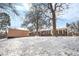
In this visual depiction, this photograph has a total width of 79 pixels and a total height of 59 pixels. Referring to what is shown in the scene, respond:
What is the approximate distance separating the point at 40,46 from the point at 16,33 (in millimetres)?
227

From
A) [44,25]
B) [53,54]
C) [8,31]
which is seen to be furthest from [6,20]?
[53,54]

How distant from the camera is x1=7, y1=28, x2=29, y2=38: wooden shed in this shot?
5.28 feet

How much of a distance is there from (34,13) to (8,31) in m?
0.27

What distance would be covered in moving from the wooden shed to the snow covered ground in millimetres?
33

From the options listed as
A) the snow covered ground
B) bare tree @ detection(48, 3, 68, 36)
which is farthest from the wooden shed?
bare tree @ detection(48, 3, 68, 36)

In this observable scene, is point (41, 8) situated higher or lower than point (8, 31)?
→ higher

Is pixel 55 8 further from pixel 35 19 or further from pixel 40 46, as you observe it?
pixel 40 46

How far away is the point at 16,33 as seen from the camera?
1622 mm

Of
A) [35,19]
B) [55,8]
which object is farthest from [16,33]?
[55,8]

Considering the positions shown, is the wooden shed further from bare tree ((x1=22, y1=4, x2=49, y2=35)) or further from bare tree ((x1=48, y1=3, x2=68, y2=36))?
bare tree ((x1=48, y1=3, x2=68, y2=36))

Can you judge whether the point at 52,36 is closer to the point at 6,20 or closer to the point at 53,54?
the point at 53,54

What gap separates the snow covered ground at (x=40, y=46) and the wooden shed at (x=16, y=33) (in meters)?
0.03

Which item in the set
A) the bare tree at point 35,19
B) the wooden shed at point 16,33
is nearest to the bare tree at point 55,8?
the bare tree at point 35,19

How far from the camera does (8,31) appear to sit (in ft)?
5.34
